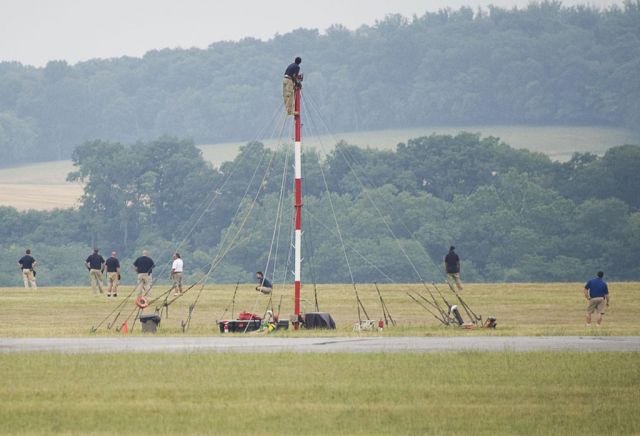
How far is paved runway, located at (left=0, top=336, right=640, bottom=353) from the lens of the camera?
38.9 m

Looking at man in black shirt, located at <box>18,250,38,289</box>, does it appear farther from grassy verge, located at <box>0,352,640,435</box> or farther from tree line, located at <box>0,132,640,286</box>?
tree line, located at <box>0,132,640,286</box>

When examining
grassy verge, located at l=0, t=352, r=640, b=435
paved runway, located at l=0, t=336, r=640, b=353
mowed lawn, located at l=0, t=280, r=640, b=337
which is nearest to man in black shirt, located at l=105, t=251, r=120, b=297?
mowed lawn, located at l=0, t=280, r=640, b=337

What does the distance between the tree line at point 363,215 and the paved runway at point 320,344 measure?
89.0 meters

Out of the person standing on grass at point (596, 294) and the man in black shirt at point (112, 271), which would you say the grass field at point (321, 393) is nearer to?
the person standing on grass at point (596, 294)

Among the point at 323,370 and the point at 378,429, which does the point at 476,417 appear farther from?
the point at 323,370

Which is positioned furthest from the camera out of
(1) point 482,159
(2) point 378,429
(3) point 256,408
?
(1) point 482,159

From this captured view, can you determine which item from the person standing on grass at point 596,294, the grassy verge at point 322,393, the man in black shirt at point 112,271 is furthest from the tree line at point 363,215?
the grassy verge at point 322,393

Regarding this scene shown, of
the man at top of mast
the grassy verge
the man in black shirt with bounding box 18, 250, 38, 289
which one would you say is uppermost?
the man at top of mast

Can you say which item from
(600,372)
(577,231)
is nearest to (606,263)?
(577,231)

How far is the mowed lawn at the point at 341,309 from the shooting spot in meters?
48.2

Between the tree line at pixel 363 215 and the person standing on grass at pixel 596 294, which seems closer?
the person standing on grass at pixel 596 294

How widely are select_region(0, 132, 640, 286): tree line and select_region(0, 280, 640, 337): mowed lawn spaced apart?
62.1 metres

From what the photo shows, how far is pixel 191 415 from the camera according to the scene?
27641 mm

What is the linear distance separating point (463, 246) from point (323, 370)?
12002 cm
